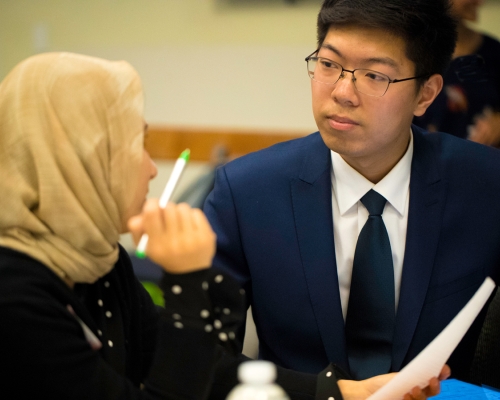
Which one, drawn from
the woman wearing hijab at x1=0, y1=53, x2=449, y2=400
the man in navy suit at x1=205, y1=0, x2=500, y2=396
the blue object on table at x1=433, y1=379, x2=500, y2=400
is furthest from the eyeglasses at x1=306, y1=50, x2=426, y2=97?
the blue object on table at x1=433, y1=379, x2=500, y2=400

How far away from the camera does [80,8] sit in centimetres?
358

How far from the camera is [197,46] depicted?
3400 millimetres

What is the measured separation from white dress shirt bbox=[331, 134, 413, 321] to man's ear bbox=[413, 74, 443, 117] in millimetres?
201

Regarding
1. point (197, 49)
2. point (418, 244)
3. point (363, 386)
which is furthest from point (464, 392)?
point (197, 49)

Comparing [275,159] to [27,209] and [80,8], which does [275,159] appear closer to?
[27,209]

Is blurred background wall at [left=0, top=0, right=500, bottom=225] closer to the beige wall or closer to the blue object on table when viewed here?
the beige wall

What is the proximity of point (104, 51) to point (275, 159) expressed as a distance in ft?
7.77

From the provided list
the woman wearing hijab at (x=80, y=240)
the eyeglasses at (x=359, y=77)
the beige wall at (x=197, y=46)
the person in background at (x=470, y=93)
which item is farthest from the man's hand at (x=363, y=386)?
the beige wall at (x=197, y=46)

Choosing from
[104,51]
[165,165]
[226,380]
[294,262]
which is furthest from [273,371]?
[104,51]

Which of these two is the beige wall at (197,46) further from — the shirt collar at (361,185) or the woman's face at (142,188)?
the woman's face at (142,188)

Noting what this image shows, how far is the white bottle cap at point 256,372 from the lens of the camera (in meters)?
1.21

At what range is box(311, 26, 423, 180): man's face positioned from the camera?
1.38 meters

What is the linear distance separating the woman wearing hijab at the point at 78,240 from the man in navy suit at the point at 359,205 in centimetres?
46

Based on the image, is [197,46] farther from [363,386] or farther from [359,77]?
[363,386]
